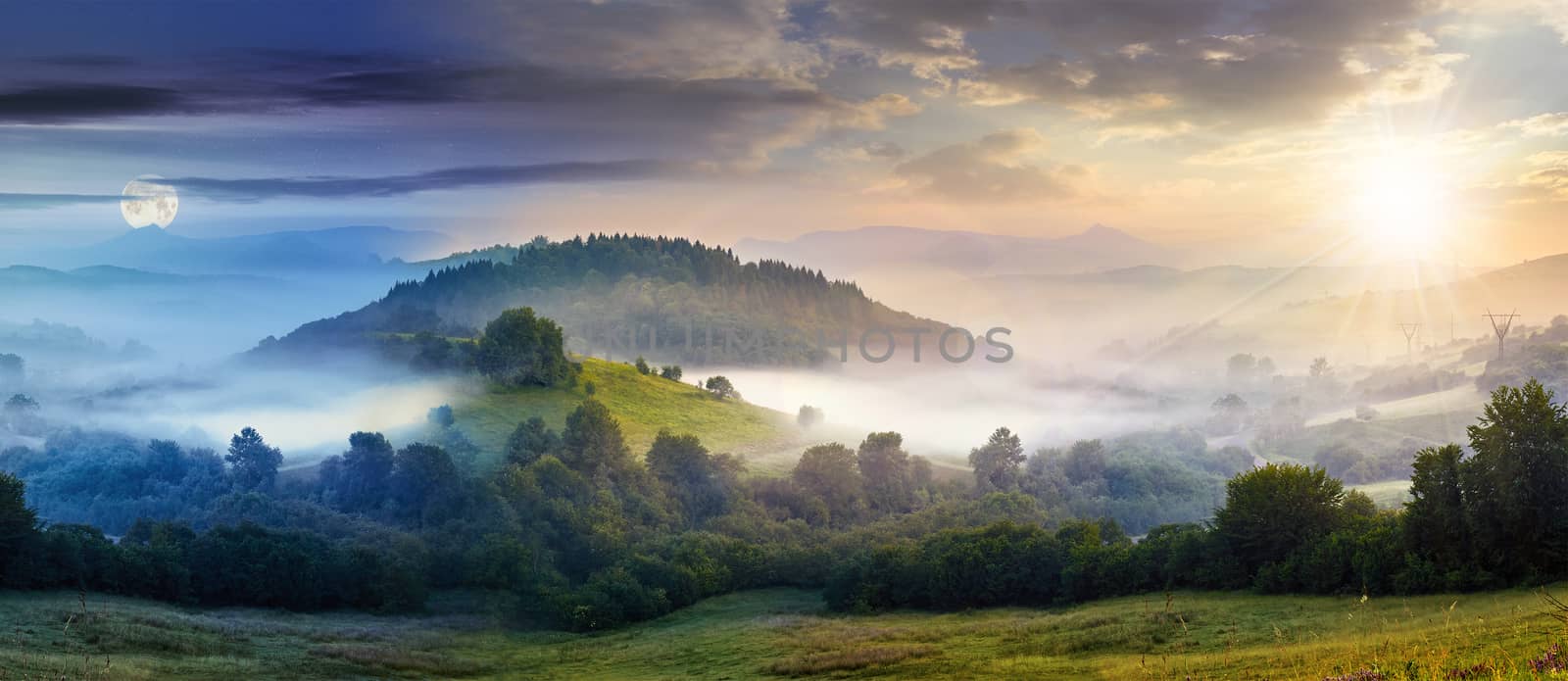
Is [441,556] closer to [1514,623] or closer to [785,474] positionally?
[785,474]

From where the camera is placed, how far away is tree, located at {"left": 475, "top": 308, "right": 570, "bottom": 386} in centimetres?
15312

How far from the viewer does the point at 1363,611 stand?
133 feet

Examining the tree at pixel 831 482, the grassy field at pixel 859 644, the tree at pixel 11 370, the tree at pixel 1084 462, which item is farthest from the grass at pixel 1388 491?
the tree at pixel 11 370

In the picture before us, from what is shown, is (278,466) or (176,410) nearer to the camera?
(278,466)

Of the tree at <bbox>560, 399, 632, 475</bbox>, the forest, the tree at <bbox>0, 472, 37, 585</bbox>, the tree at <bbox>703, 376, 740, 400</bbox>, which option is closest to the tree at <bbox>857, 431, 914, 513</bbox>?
the forest

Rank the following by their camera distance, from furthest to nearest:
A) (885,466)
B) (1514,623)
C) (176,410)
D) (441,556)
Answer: (176,410) < (885,466) < (441,556) < (1514,623)

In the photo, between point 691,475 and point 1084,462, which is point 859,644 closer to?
point 691,475

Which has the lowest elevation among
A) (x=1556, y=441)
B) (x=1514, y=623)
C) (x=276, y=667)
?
(x=276, y=667)

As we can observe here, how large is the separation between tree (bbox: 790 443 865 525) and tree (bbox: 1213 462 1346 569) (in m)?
80.5

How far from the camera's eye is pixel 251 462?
5340 inches

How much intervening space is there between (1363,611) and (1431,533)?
8.44m

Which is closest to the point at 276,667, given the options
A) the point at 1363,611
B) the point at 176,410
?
the point at 1363,611

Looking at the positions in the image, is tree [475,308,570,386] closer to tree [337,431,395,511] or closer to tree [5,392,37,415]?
tree [337,431,395,511]

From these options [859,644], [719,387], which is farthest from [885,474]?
[859,644]
